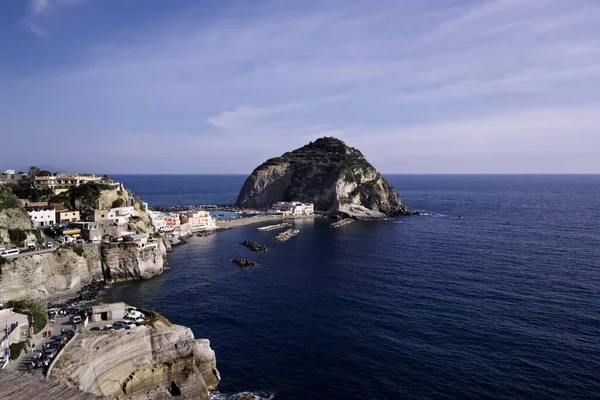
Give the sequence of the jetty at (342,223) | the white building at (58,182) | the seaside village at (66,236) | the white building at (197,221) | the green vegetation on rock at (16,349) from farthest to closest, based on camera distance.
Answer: the jetty at (342,223) → the white building at (197,221) → the white building at (58,182) → the seaside village at (66,236) → the green vegetation on rock at (16,349)

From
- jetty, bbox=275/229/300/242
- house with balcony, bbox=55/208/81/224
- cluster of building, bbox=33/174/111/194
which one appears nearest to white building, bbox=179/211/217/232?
jetty, bbox=275/229/300/242

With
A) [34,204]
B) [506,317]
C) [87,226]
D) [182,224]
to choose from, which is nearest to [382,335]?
[506,317]

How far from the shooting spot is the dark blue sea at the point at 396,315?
123 feet

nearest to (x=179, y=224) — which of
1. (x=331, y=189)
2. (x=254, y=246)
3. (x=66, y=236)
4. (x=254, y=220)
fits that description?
(x=254, y=246)

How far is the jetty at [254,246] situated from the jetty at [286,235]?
374 inches

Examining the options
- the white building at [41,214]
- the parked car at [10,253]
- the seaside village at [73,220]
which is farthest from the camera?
the white building at [41,214]

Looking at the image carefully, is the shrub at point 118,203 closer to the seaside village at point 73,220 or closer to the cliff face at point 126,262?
the seaside village at point 73,220

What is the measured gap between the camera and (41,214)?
250ft

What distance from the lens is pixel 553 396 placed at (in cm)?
3475

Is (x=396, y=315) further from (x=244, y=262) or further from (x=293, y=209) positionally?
(x=293, y=209)

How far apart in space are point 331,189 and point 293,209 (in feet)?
68.7

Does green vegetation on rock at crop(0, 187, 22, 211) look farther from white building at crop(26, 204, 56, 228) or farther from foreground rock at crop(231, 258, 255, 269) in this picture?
foreground rock at crop(231, 258, 255, 269)

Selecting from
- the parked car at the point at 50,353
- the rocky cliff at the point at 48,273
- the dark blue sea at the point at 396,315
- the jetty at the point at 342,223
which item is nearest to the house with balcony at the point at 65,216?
the rocky cliff at the point at 48,273

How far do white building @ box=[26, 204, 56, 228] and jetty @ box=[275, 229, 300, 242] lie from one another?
179 feet
